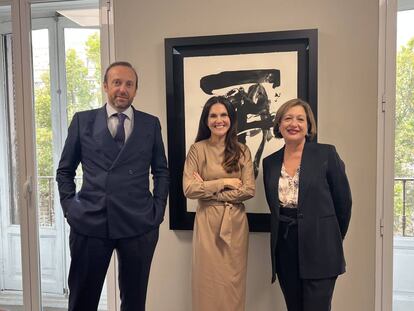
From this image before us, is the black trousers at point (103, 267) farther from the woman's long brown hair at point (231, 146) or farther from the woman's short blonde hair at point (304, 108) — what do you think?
the woman's short blonde hair at point (304, 108)

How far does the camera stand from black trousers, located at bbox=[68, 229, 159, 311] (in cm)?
180

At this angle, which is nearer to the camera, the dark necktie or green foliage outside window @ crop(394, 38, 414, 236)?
the dark necktie

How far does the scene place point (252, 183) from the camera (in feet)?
6.91

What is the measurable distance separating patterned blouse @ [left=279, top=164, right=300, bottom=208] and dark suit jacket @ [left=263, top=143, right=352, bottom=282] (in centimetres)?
4

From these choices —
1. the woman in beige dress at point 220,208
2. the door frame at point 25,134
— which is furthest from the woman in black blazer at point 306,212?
the door frame at point 25,134

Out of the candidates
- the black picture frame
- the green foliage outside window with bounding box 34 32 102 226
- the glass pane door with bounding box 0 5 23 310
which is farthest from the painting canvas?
the glass pane door with bounding box 0 5 23 310

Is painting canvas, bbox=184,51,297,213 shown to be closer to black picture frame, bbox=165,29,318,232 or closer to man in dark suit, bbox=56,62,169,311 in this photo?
black picture frame, bbox=165,29,318,232

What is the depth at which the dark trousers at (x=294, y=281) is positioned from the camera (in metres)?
1.86

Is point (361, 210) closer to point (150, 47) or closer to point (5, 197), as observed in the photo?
point (150, 47)

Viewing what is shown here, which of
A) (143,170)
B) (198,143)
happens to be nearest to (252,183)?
(198,143)

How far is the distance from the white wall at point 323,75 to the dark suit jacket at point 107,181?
2.34 feet

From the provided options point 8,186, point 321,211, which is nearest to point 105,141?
point 321,211

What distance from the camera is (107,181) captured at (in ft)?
5.84

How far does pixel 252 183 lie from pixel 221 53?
2.69 feet
